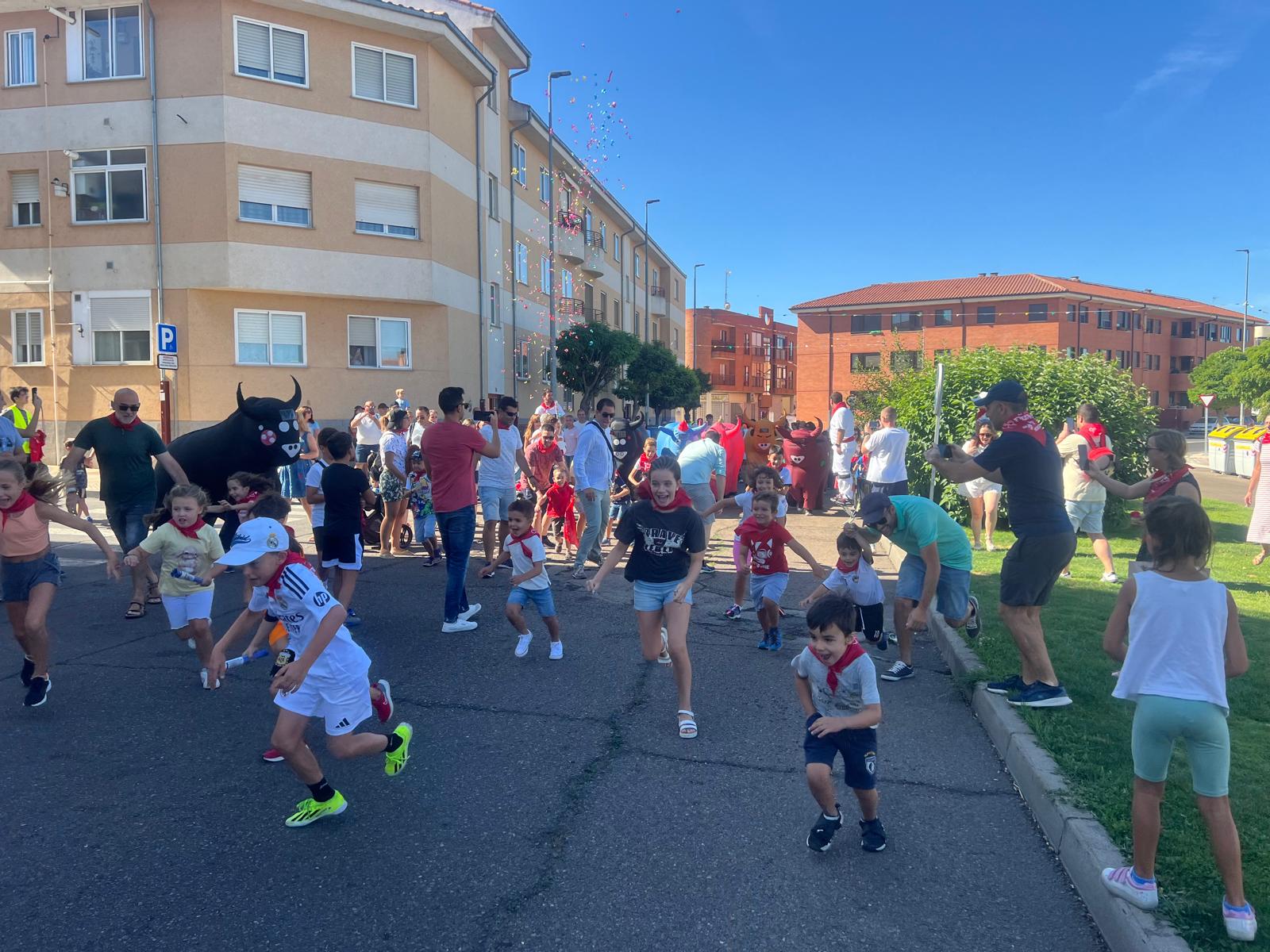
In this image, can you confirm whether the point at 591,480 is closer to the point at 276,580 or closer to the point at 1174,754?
the point at 276,580

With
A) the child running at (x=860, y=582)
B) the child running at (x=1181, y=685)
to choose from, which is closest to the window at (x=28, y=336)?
the child running at (x=860, y=582)

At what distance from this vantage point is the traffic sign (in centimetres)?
1459

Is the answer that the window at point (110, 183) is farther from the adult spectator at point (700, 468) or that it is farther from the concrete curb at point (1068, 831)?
the concrete curb at point (1068, 831)

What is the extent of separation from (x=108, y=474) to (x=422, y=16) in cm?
1747

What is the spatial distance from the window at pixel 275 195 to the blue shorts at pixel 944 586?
18.6m

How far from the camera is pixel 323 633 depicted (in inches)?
164

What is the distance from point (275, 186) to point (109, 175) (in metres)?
3.73

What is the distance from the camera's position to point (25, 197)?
70.1 ft

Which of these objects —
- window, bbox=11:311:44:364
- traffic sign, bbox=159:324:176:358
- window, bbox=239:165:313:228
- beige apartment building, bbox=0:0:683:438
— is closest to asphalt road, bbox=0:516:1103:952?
traffic sign, bbox=159:324:176:358

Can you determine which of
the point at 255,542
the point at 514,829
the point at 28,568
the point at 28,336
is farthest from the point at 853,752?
the point at 28,336

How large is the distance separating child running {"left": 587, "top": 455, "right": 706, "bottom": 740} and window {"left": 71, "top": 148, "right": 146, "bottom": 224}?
19614mm

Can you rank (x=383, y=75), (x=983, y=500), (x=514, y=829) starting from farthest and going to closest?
1. (x=383, y=75)
2. (x=983, y=500)
3. (x=514, y=829)

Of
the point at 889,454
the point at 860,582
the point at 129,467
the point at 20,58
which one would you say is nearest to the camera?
the point at 860,582

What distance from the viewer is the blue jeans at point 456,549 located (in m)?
7.79
